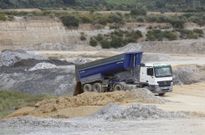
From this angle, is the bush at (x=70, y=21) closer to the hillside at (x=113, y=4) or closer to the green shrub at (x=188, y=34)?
the green shrub at (x=188, y=34)

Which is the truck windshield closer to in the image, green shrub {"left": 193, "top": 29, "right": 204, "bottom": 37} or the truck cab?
the truck cab

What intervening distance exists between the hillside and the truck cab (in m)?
107

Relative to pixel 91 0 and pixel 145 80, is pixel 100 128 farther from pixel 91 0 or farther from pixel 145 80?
pixel 91 0

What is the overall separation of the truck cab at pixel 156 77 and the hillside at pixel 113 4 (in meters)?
107

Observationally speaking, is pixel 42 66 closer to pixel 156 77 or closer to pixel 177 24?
pixel 156 77

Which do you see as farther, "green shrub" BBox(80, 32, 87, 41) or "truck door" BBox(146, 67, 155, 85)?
"green shrub" BBox(80, 32, 87, 41)

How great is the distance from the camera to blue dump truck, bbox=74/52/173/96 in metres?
40.9

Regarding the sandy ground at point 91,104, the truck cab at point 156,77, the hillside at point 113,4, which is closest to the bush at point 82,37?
the hillside at point 113,4

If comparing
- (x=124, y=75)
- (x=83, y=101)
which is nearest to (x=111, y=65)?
(x=124, y=75)

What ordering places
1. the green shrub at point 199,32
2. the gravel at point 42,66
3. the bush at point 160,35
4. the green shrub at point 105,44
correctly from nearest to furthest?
1. the gravel at point 42,66
2. the green shrub at point 105,44
3. the bush at point 160,35
4. the green shrub at point 199,32

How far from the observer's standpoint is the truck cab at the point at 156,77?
4075 cm

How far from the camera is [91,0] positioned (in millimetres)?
172625

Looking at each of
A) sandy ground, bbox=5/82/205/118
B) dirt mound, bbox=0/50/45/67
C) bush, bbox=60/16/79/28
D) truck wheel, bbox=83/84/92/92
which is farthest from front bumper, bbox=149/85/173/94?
bush, bbox=60/16/79/28

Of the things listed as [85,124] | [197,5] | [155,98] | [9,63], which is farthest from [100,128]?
[197,5]
